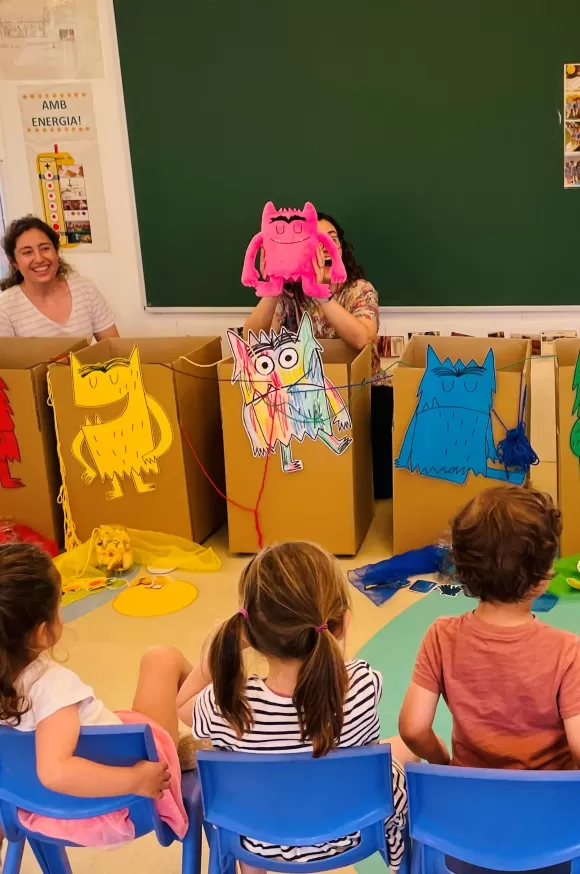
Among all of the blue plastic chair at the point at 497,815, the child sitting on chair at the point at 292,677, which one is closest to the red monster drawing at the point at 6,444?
the child sitting on chair at the point at 292,677

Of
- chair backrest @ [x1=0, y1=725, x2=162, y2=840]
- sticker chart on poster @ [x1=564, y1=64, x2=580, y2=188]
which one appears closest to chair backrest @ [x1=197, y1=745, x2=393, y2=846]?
chair backrest @ [x1=0, y1=725, x2=162, y2=840]

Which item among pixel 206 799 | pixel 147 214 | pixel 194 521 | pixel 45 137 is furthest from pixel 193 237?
pixel 206 799

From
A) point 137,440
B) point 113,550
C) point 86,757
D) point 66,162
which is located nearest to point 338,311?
point 137,440

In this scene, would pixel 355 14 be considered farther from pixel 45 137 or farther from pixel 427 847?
pixel 427 847

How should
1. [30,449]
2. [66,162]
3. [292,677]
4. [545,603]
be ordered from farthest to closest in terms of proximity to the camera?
[66,162] → [30,449] → [545,603] → [292,677]

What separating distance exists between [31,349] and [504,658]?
2.24 meters

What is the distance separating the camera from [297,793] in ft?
3.62

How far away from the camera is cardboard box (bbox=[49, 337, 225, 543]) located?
2.66m

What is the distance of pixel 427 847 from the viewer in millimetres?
1169

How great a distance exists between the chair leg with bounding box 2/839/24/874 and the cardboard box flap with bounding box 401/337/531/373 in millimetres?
1687

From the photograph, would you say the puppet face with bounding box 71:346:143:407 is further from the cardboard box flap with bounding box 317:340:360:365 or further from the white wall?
the white wall

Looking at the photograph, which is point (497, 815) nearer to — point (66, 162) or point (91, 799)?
point (91, 799)

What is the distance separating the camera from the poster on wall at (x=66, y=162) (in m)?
3.38

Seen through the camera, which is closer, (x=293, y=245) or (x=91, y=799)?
(x=91, y=799)
